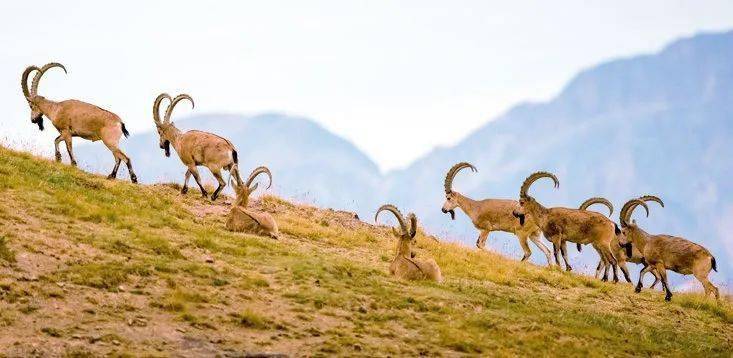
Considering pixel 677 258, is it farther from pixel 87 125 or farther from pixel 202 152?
pixel 87 125

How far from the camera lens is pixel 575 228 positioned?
26.7m

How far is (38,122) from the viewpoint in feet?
95.9

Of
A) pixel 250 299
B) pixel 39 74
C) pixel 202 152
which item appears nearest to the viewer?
pixel 250 299

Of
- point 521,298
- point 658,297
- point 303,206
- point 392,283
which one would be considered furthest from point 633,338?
point 303,206

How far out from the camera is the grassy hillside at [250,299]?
530 inches

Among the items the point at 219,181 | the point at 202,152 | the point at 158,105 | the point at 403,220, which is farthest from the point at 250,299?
the point at 158,105

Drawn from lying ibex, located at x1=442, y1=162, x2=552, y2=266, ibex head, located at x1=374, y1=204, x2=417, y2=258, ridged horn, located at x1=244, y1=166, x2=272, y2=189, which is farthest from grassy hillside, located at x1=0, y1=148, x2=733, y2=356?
lying ibex, located at x1=442, y1=162, x2=552, y2=266

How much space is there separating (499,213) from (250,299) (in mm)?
15200

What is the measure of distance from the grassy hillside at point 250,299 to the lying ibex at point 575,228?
8.99ft

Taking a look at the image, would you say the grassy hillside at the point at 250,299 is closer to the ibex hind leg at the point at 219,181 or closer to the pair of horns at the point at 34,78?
the ibex hind leg at the point at 219,181

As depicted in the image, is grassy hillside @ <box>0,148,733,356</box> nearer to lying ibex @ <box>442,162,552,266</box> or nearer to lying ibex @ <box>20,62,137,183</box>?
lying ibex @ <box>20,62,137,183</box>

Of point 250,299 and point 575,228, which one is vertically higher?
point 575,228

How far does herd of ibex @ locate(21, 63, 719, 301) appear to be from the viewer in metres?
23.9

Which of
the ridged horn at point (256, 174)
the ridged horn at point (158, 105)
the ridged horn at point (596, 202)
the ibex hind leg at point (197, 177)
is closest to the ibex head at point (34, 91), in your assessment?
the ridged horn at point (158, 105)
